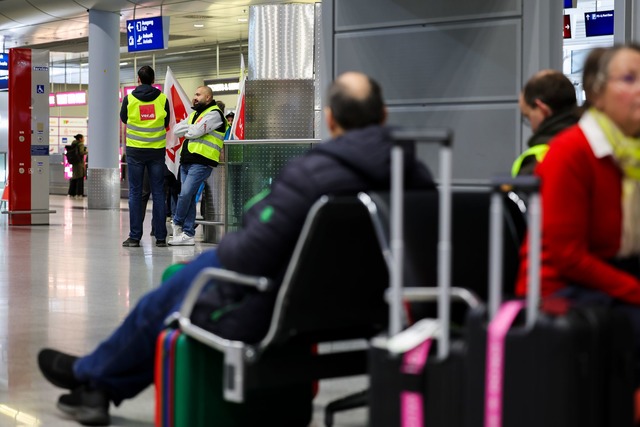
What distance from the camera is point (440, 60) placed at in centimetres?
624

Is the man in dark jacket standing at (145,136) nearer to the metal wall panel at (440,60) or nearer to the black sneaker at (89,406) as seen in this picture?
the metal wall panel at (440,60)

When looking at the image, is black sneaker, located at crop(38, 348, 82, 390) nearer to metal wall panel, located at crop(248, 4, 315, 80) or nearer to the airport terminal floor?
the airport terminal floor

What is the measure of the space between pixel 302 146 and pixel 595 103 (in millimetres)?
6870

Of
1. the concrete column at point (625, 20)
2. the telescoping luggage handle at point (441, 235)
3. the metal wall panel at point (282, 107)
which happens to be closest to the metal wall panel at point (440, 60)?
the concrete column at point (625, 20)

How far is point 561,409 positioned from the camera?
77.6 inches

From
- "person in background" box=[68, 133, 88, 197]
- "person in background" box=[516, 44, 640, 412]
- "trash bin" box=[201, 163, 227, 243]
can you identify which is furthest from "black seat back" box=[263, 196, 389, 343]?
"person in background" box=[68, 133, 88, 197]

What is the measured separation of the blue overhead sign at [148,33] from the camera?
19125 millimetres

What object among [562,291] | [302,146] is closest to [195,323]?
[562,291]

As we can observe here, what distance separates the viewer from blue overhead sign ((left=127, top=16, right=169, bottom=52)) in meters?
19.1

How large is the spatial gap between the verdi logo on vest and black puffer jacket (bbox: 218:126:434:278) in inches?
294

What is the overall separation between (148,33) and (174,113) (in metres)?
7.56

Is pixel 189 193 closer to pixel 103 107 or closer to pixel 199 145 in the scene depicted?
pixel 199 145

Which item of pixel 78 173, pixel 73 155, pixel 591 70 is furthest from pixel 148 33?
pixel 591 70

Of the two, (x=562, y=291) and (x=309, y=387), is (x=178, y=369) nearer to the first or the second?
(x=309, y=387)
